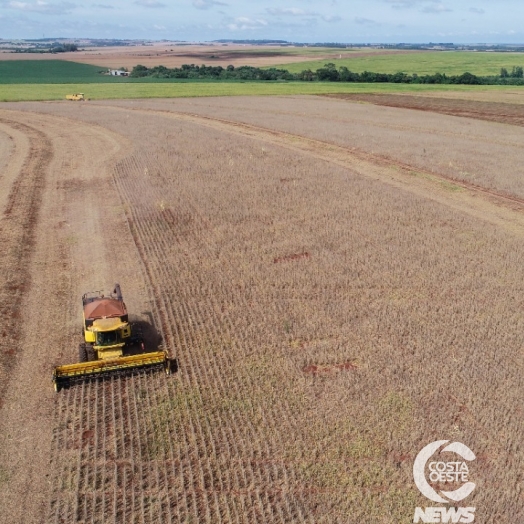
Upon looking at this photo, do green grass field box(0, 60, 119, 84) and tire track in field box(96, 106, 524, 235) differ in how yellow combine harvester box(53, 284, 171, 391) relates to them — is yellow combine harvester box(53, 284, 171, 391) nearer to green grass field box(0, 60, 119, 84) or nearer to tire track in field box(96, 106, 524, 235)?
tire track in field box(96, 106, 524, 235)

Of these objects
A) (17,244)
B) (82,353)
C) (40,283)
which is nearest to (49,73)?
(17,244)

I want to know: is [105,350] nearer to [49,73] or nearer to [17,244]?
[17,244]

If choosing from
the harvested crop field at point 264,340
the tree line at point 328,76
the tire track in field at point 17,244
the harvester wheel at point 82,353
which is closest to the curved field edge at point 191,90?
the tree line at point 328,76

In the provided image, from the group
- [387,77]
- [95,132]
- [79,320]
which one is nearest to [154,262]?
[79,320]

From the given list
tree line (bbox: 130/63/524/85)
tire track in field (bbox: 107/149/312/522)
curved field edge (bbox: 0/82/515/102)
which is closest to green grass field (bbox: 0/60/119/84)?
curved field edge (bbox: 0/82/515/102)

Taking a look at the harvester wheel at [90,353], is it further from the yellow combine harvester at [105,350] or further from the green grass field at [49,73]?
the green grass field at [49,73]

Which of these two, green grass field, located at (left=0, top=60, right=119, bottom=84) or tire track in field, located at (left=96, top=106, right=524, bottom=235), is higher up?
green grass field, located at (left=0, top=60, right=119, bottom=84)
